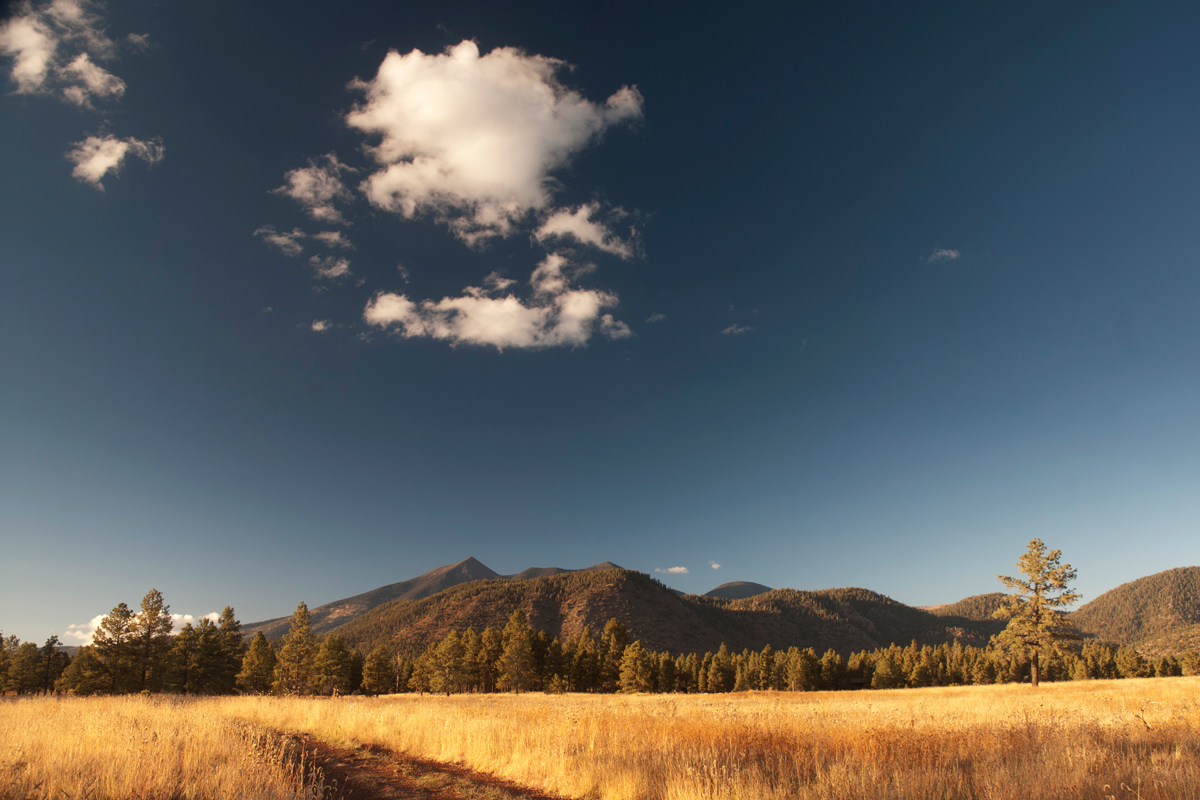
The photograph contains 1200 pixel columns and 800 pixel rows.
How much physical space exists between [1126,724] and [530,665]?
2300 inches

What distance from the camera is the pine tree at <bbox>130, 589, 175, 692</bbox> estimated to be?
40062 mm

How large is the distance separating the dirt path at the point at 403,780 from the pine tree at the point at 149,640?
129ft

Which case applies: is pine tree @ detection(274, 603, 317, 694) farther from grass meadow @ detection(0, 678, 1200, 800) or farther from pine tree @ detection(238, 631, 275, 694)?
grass meadow @ detection(0, 678, 1200, 800)

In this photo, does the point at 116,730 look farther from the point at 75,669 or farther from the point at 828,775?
the point at 75,669

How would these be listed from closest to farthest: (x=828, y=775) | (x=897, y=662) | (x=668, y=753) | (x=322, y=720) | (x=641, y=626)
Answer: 1. (x=828, y=775)
2. (x=668, y=753)
3. (x=322, y=720)
4. (x=897, y=662)
5. (x=641, y=626)

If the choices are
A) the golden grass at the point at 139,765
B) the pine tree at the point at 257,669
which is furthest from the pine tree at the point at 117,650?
the golden grass at the point at 139,765

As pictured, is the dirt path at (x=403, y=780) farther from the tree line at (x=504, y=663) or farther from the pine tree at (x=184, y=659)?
the pine tree at (x=184, y=659)

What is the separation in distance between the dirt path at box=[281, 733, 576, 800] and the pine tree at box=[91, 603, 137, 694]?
39815 millimetres

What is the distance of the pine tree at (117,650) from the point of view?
3909cm

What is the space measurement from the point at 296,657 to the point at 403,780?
4905 centimetres

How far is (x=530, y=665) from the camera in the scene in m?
60.9

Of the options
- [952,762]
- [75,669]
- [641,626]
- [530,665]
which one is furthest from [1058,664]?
[75,669]

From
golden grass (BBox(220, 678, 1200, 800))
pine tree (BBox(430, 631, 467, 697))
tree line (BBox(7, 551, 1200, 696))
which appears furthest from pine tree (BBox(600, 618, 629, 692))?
golden grass (BBox(220, 678, 1200, 800))

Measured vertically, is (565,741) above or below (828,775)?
below
